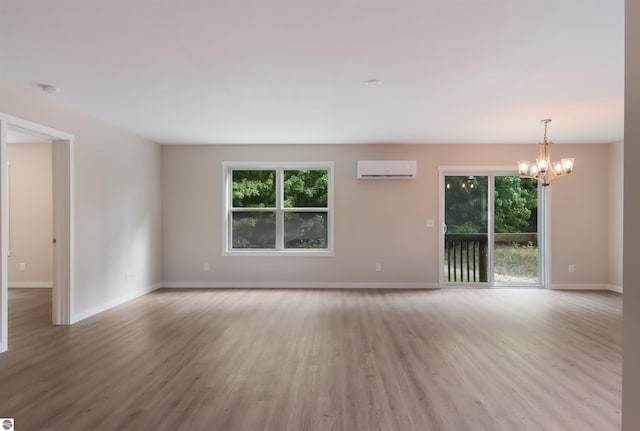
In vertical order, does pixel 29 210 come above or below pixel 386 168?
below

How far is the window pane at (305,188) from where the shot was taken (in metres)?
6.72

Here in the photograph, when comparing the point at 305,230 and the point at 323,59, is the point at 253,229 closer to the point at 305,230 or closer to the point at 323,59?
the point at 305,230

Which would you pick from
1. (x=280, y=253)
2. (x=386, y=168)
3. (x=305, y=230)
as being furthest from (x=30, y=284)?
(x=386, y=168)

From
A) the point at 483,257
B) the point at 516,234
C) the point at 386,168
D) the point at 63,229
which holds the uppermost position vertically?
the point at 386,168

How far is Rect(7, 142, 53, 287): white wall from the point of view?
6.52 metres

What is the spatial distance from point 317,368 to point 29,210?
20.7 ft

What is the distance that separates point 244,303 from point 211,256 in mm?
1590

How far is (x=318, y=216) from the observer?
674cm

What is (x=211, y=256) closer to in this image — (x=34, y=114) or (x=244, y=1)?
(x=34, y=114)

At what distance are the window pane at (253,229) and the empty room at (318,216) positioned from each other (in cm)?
4

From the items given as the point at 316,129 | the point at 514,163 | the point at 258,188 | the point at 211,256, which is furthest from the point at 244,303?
the point at 514,163

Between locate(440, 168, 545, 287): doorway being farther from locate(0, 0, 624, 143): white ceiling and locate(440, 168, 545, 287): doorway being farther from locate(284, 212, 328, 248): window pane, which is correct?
locate(284, 212, 328, 248): window pane

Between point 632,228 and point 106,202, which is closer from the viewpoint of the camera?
point 632,228

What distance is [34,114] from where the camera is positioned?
150 inches
